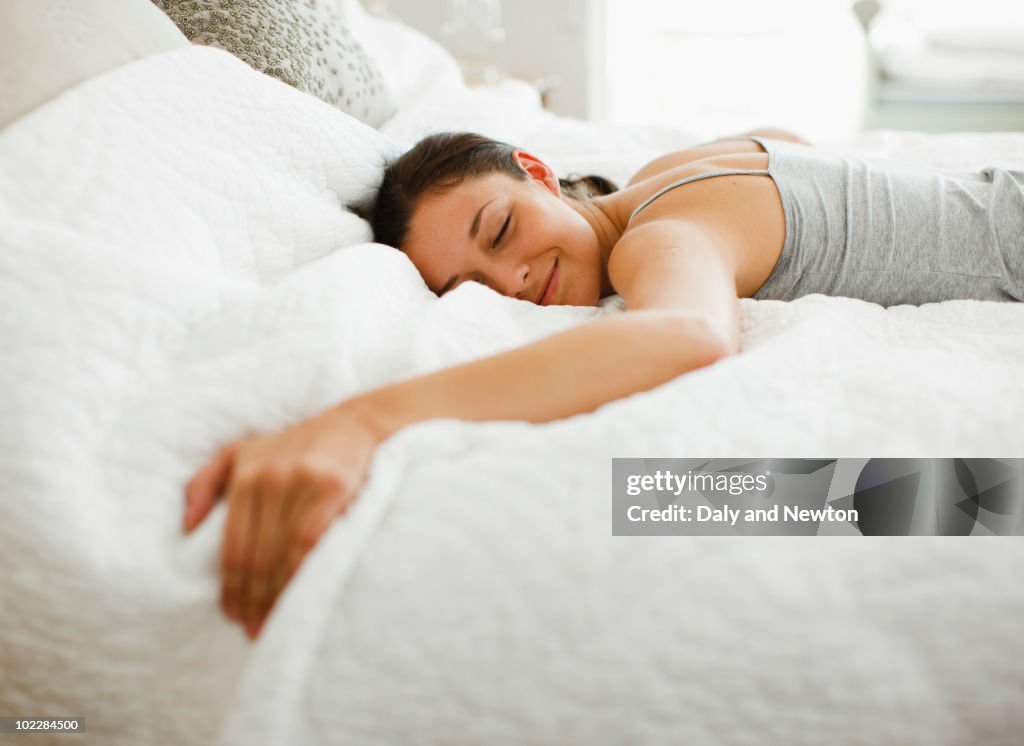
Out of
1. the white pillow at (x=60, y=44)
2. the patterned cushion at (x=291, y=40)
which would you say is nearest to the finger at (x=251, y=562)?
the white pillow at (x=60, y=44)

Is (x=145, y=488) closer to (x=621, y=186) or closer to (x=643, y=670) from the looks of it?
(x=643, y=670)

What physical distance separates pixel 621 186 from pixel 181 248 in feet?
2.91

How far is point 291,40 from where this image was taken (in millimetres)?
1121

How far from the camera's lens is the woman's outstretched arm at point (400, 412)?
46 centimetres

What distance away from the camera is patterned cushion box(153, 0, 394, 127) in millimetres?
1057

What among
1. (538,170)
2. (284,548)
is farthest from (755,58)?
(284,548)

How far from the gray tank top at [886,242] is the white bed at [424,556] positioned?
30cm

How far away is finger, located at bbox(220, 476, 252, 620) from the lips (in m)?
0.53

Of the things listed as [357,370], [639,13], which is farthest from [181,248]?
[639,13]

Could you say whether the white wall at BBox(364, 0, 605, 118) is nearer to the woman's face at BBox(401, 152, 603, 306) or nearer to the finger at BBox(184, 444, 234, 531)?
the woman's face at BBox(401, 152, 603, 306)

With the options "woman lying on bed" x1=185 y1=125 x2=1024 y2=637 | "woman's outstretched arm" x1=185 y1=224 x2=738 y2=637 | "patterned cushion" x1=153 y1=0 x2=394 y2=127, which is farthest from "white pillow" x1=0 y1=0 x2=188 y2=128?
"woman's outstretched arm" x1=185 y1=224 x2=738 y2=637

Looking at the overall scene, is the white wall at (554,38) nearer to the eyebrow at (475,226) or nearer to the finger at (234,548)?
the eyebrow at (475,226)

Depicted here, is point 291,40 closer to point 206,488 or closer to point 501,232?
point 501,232

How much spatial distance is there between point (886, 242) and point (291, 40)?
0.87 m
